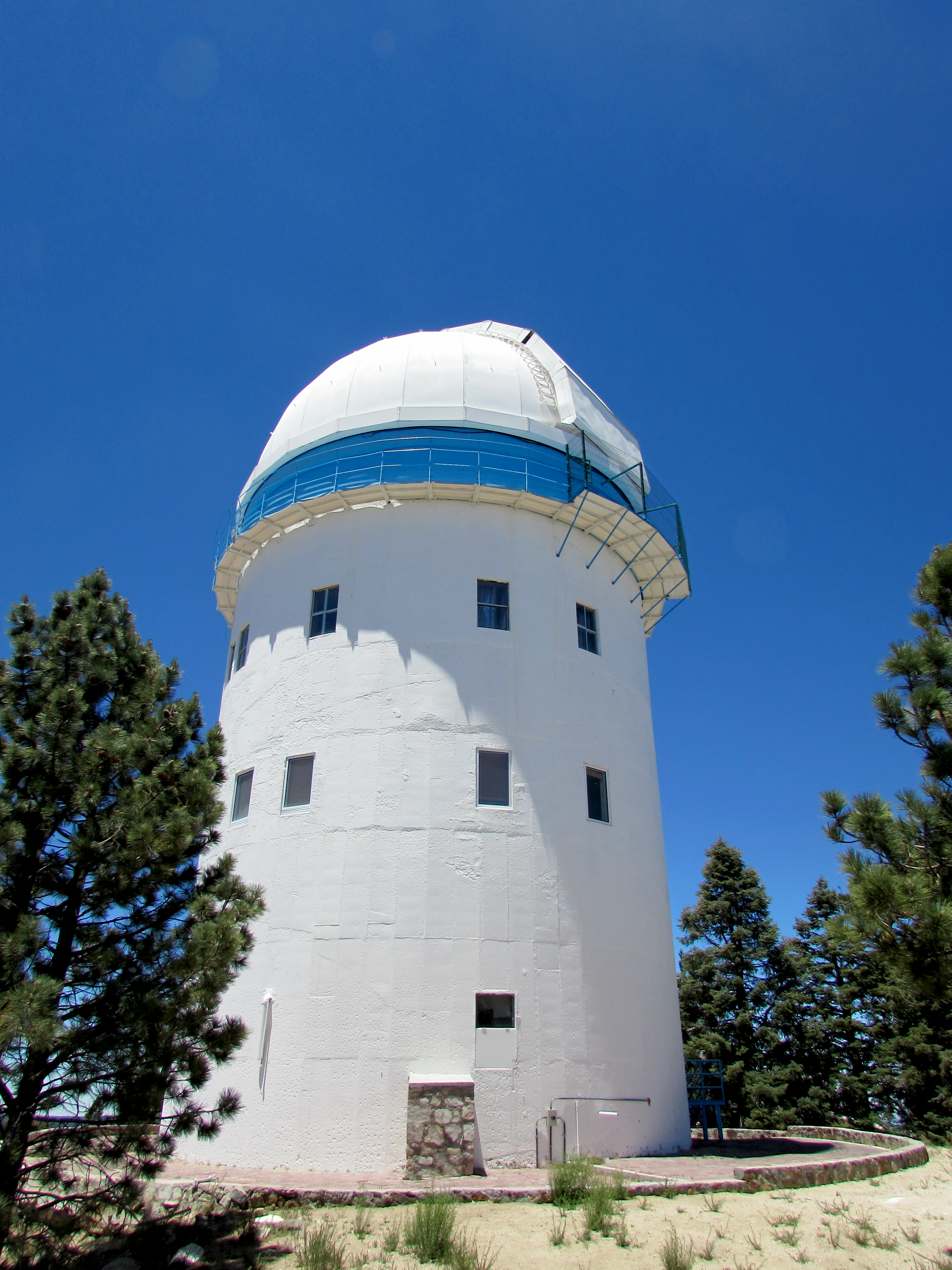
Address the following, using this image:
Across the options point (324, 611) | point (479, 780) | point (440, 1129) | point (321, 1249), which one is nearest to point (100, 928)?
point (321, 1249)

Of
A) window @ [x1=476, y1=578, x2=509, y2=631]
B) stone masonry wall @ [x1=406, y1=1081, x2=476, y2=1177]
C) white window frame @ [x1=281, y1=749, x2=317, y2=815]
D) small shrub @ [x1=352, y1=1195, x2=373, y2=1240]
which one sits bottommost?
small shrub @ [x1=352, y1=1195, x2=373, y2=1240]

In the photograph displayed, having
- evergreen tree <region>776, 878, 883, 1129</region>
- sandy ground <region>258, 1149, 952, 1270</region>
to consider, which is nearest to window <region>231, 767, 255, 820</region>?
sandy ground <region>258, 1149, 952, 1270</region>

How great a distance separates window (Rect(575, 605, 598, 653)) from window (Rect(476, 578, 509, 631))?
1.74m

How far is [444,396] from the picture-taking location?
64.1 ft

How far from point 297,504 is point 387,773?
6.56m

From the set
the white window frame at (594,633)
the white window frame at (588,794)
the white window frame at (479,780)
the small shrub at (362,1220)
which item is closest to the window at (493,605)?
the white window frame at (594,633)

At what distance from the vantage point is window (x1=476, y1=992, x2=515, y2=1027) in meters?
14.5

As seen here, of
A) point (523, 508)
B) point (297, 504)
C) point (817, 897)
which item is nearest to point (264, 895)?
point (297, 504)

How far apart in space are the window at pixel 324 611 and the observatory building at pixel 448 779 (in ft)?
0.21

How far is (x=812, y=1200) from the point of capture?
11.3m

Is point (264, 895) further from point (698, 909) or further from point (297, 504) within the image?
point (698, 909)

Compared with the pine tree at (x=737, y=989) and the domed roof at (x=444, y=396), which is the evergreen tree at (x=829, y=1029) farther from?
the domed roof at (x=444, y=396)

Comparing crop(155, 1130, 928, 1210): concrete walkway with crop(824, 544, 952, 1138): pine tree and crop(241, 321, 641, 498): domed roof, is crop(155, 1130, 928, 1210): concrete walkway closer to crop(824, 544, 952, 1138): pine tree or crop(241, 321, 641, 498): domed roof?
crop(824, 544, 952, 1138): pine tree

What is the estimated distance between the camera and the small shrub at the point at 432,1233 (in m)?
8.67
